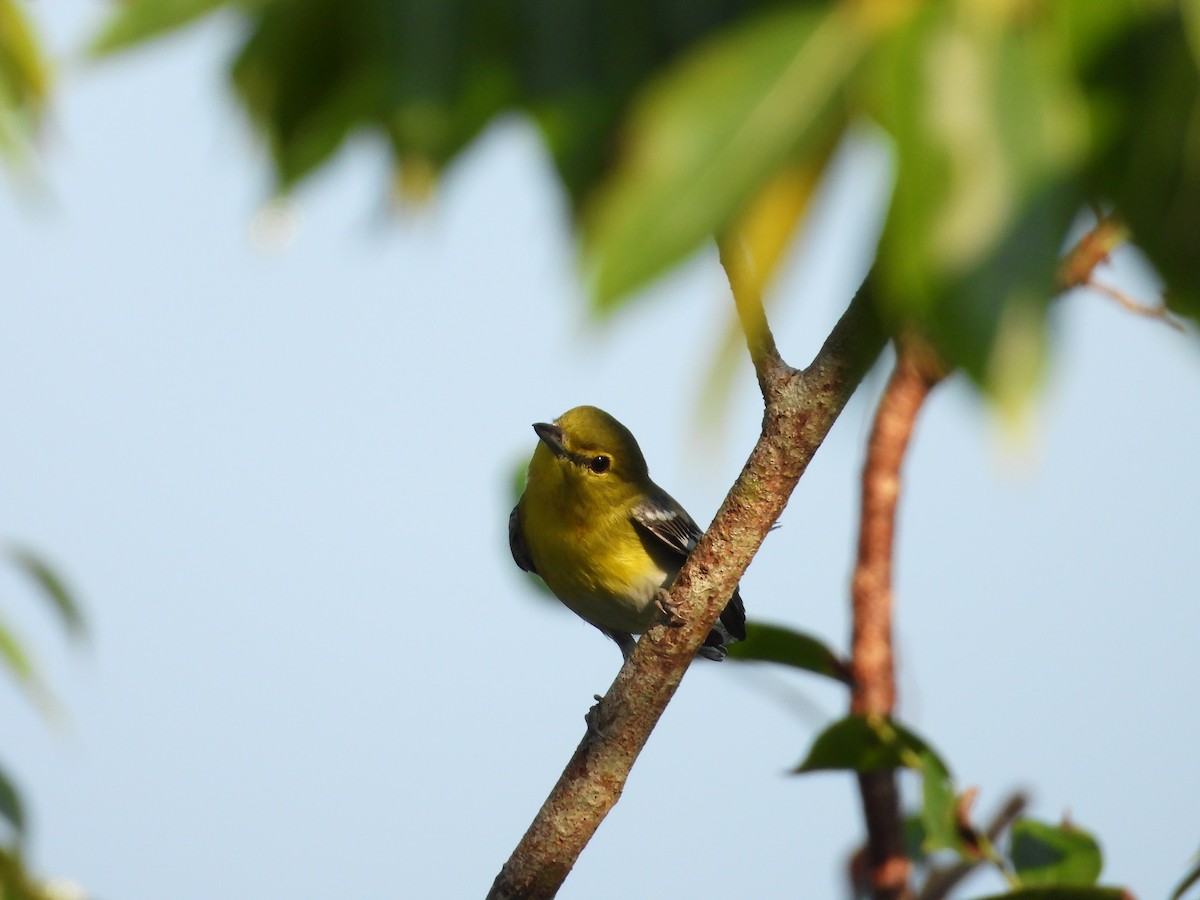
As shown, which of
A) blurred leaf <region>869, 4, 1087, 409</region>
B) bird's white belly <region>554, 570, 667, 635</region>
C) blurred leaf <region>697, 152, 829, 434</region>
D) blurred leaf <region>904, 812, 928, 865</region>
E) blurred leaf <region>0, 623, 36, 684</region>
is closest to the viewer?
blurred leaf <region>869, 4, 1087, 409</region>

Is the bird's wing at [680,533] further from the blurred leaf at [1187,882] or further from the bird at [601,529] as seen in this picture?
the blurred leaf at [1187,882]

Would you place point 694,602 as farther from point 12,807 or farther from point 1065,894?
point 12,807

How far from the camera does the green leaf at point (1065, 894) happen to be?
2.74 m

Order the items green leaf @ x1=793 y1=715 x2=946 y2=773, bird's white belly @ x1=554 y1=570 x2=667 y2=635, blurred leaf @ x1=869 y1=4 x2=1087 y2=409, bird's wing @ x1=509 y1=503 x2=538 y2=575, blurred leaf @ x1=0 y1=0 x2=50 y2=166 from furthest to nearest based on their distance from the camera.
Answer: bird's wing @ x1=509 y1=503 x2=538 y2=575 → bird's white belly @ x1=554 y1=570 x2=667 y2=635 → green leaf @ x1=793 y1=715 x2=946 y2=773 → blurred leaf @ x1=0 y1=0 x2=50 y2=166 → blurred leaf @ x1=869 y1=4 x2=1087 y2=409

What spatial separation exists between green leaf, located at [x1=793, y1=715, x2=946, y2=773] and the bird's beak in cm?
250

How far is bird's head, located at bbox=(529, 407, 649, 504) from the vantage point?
218 inches

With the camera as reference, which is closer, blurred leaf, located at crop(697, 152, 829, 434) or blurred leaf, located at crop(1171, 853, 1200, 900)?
blurred leaf, located at crop(697, 152, 829, 434)

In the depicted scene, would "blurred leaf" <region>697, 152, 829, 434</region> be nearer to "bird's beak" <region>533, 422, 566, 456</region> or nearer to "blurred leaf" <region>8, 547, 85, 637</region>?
"blurred leaf" <region>8, 547, 85, 637</region>

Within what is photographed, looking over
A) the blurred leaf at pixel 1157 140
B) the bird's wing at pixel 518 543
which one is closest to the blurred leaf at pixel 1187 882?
the blurred leaf at pixel 1157 140

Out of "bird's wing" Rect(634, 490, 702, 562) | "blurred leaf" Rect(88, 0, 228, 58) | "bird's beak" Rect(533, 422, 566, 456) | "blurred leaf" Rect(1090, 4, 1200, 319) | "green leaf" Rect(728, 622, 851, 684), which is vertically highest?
"bird's beak" Rect(533, 422, 566, 456)

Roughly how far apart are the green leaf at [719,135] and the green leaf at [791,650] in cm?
269

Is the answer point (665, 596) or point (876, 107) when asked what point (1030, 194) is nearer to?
point (876, 107)

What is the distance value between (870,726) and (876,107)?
2.32 meters

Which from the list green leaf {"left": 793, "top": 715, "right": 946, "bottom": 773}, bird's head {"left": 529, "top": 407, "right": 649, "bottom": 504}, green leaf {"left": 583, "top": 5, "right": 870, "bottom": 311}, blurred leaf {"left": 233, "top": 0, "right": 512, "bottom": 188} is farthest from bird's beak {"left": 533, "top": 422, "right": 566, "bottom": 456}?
green leaf {"left": 583, "top": 5, "right": 870, "bottom": 311}
